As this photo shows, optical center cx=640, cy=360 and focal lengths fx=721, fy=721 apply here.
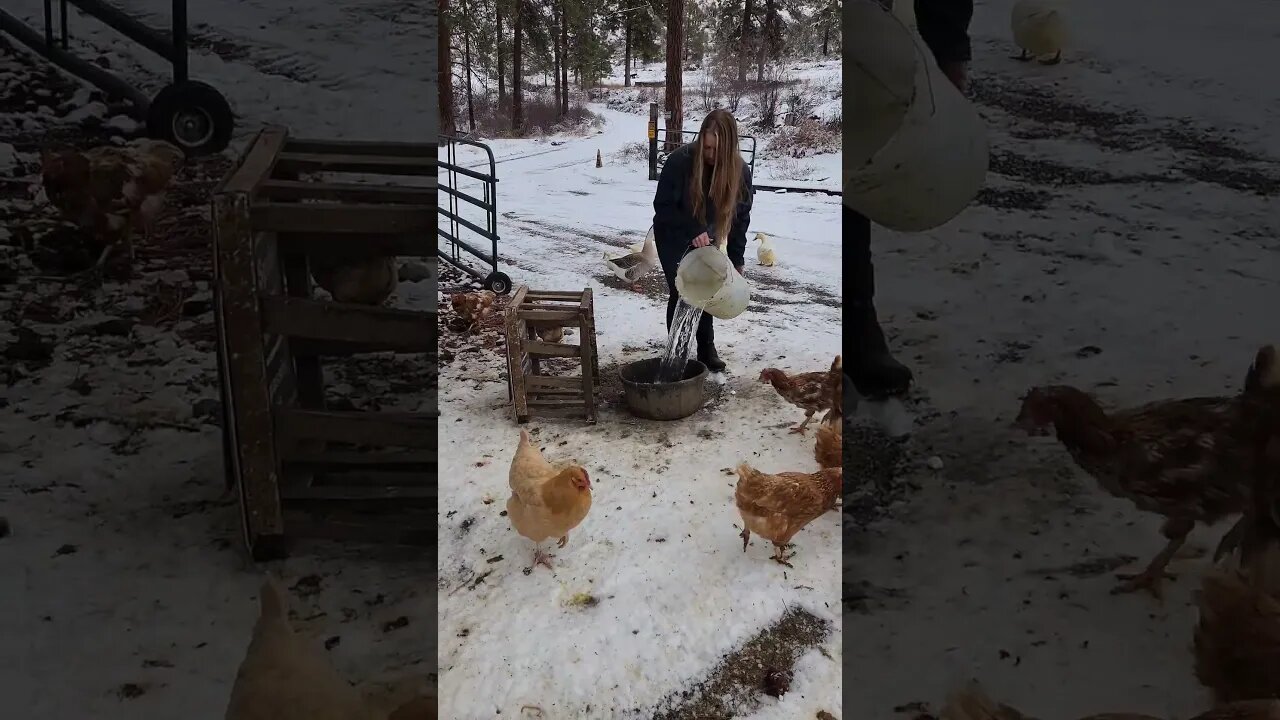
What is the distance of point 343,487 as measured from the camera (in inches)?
40.5

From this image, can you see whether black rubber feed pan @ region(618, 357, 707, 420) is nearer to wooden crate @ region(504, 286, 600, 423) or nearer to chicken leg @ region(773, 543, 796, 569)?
wooden crate @ region(504, 286, 600, 423)

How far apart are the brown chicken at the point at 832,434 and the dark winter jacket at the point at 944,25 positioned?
847 millimetres

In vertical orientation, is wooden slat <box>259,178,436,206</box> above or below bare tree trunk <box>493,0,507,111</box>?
below

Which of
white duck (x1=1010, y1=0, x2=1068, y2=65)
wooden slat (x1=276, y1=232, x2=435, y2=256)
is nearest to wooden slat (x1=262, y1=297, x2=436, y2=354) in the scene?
wooden slat (x1=276, y1=232, x2=435, y2=256)

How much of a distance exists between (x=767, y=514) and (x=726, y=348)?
1.00m

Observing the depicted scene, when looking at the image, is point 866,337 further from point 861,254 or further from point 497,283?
point 497,283

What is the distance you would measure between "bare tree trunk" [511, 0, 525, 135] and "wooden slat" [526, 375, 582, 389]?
128 cm

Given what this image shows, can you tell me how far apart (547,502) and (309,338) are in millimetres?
463

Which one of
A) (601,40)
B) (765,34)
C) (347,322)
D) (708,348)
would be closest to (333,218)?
(347,322)

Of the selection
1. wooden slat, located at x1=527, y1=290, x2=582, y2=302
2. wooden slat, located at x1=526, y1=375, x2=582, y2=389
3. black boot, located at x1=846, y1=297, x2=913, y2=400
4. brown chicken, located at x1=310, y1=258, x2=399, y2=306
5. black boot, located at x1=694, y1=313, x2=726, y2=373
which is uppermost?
brown chicken, located at x1=310, y1=258, x2=399, y2=306

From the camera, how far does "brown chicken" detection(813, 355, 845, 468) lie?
146 cm

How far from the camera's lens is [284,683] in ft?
2.35

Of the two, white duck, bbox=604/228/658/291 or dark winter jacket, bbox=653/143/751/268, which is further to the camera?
white duck, bbox=604/228/658/291

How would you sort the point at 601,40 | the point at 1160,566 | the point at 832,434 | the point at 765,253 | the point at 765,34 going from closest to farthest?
the point at 1160,566 < the point at 832,434 < the point at 601,40 < the point at 765,34 < the point at 765,253
